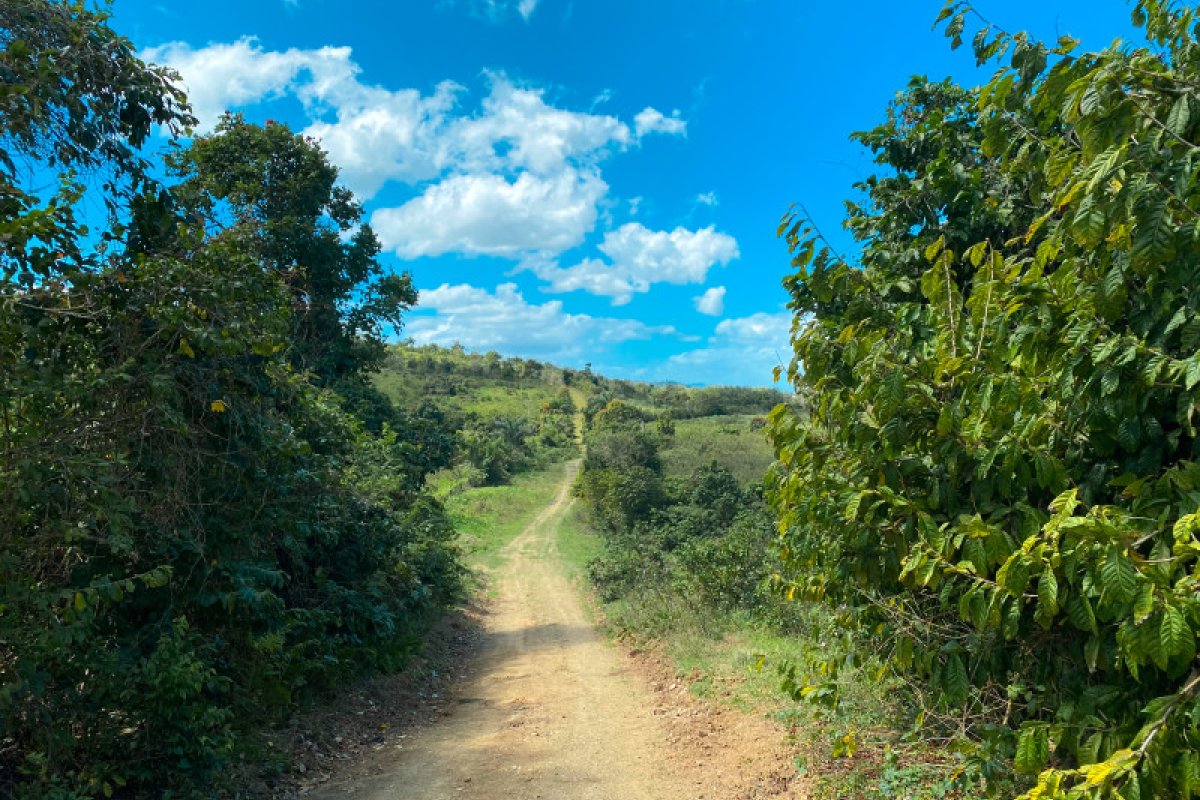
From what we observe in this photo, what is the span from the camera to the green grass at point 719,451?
34812 mm

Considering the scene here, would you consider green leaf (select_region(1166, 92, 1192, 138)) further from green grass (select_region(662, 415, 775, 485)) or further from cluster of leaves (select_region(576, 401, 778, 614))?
green grass (select_region(662, 415, 775, 485))

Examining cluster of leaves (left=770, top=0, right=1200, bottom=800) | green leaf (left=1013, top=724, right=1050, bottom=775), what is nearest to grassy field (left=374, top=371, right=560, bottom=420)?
cluster of leaves (left=770, top=0, right=1200, bottom=800)

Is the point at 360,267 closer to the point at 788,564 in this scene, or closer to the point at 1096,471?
the point at 788,564

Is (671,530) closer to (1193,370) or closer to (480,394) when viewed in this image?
(1193,370)

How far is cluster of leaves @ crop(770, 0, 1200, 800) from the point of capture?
8.49 ft

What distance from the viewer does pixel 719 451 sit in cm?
3988

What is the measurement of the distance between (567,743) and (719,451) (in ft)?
108

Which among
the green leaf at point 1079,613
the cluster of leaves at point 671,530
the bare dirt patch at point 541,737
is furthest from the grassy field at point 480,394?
the green leaf at point 1079,613

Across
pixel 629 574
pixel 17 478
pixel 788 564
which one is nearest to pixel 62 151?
pixel 17 478

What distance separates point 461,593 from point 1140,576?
16790 millimetres

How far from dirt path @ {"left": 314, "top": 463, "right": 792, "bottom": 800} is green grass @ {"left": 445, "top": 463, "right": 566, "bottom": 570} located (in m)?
11.8

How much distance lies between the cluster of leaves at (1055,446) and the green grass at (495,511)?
65.4ft

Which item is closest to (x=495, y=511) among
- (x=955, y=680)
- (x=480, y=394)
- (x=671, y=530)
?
(x=671, y=530)

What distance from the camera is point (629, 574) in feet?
59.8
